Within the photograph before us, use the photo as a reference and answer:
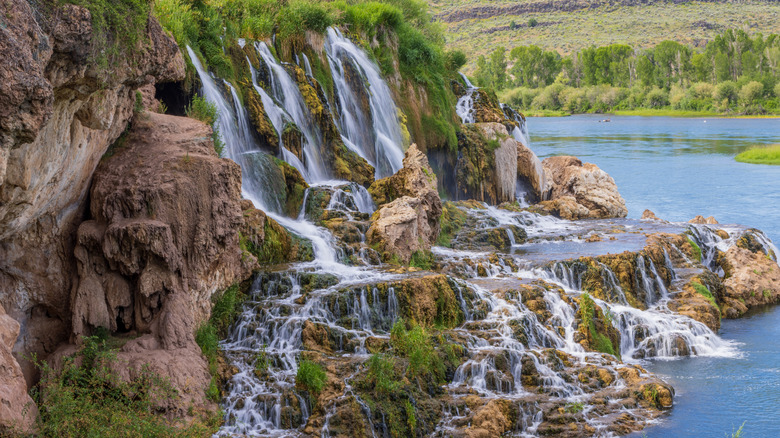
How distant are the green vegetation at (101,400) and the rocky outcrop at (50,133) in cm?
77

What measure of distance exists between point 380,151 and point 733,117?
6809 centimetres

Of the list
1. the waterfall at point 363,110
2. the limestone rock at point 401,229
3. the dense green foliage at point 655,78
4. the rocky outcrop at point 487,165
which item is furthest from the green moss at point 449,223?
Answer: the dense green foliage at point 655,78

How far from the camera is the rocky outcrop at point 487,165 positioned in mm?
25672

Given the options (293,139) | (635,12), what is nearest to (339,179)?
(293,139)

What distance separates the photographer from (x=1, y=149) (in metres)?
6.88

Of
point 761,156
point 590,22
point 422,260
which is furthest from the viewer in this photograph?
point 590,22

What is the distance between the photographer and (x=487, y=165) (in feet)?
85.8

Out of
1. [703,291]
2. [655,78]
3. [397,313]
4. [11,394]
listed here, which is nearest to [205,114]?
[397,313]

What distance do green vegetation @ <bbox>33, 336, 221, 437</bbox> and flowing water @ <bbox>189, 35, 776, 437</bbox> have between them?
4.15ft

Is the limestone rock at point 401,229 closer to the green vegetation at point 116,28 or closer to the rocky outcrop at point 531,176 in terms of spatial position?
the green vegetation at point 116,28

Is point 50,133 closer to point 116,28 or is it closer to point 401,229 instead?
point 116,28

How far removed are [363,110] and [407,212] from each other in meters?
7.35

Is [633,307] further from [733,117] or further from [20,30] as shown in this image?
[733,117]

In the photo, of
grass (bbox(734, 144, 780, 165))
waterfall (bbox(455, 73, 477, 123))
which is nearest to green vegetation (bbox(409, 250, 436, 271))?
waterfall (bbox(455, 73, 477, 123))
